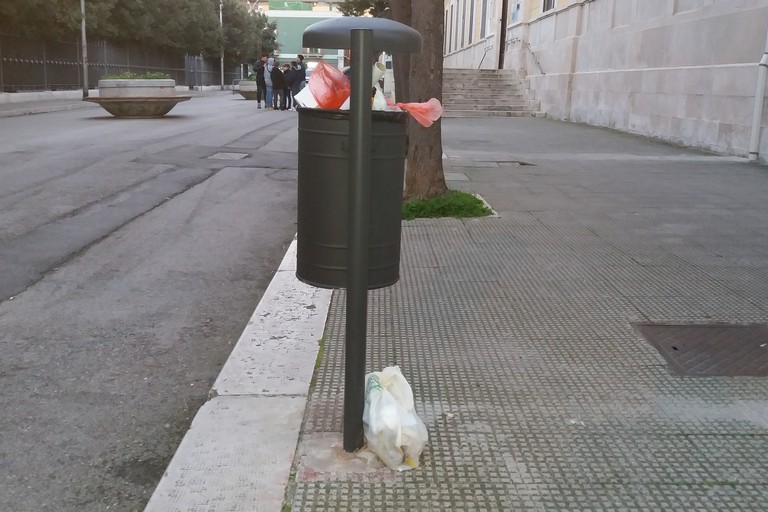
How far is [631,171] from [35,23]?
2754 centimetres

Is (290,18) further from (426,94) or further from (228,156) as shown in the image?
(426,94)

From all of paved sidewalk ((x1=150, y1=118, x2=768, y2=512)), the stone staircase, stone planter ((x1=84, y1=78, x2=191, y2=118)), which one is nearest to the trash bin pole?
paved sidewalk ((x1=150, y1=118, x2=768, y2=512))

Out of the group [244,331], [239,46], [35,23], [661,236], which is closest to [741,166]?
[661,236]

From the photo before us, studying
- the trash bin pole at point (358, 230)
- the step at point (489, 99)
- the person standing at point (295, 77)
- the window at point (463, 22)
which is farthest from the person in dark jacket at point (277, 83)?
the trash bin pole at point (358, 230)

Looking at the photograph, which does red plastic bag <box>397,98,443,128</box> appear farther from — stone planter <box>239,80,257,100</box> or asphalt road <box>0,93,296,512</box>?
stone planter <box>239,80,257,100</box>

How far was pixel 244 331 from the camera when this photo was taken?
4.48 metres

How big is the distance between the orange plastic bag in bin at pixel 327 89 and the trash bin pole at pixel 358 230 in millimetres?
291

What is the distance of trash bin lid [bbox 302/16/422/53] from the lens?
2.94 m

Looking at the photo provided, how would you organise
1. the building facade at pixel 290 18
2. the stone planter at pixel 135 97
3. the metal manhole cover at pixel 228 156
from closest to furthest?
the metal manhole cover at pixel 228 156, the stone planter at pixel 135 97, the building facade at pixel 290 18

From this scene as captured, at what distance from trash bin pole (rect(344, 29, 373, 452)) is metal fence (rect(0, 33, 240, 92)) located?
30827 mm

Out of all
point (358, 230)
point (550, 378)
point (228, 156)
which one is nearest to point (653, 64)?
point (228, 156)

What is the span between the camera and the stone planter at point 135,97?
21.0 m

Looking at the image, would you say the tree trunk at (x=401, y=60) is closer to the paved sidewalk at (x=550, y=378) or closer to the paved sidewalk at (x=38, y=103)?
the paved sidewalk at (x=550, y=378)

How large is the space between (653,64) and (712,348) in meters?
14.0
